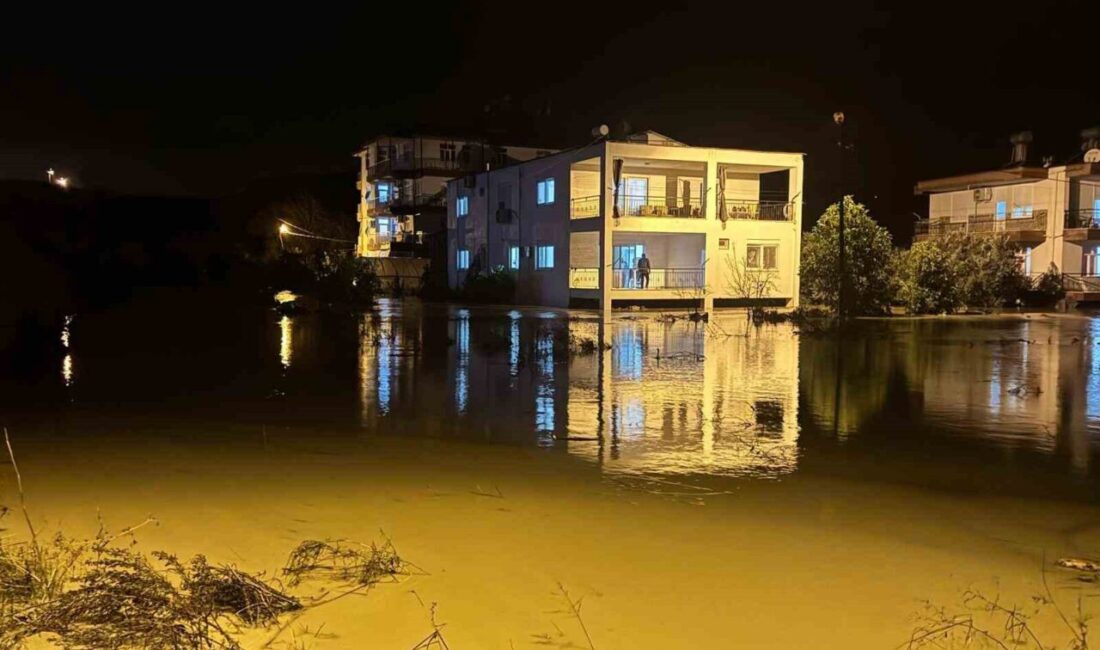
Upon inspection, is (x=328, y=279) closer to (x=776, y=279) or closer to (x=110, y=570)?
(x=776, y=279)

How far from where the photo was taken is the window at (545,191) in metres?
38.7

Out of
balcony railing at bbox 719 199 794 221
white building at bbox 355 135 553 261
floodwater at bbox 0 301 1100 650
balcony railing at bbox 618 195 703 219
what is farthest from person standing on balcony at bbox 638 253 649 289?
floodwater at bbox 0 301 1100 650

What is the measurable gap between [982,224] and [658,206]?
18.9 meters

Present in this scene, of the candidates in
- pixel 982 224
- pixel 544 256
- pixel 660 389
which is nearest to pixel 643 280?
pixel 544 256

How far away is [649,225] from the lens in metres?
35.4

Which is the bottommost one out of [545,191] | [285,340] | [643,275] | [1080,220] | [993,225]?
[285,340]

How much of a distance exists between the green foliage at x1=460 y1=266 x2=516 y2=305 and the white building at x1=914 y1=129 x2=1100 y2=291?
20.9 meters

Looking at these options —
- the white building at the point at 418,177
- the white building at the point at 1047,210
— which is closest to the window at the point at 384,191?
the white building at the point at 418,177

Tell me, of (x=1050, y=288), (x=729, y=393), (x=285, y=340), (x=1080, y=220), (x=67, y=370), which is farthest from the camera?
(x=1080, y=220)

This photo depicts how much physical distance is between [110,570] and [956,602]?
4.85m

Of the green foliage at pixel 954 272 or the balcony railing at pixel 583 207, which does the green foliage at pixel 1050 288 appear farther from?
the balcony railing at pixel 583 207

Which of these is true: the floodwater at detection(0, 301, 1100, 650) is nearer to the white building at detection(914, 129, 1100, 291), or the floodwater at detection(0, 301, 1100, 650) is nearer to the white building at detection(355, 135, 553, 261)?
the white building at detection(914, 129, 1100, 291)

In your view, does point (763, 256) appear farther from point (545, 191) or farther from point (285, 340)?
point (285, 340)

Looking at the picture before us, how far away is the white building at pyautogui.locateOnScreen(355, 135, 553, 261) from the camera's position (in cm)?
5634
